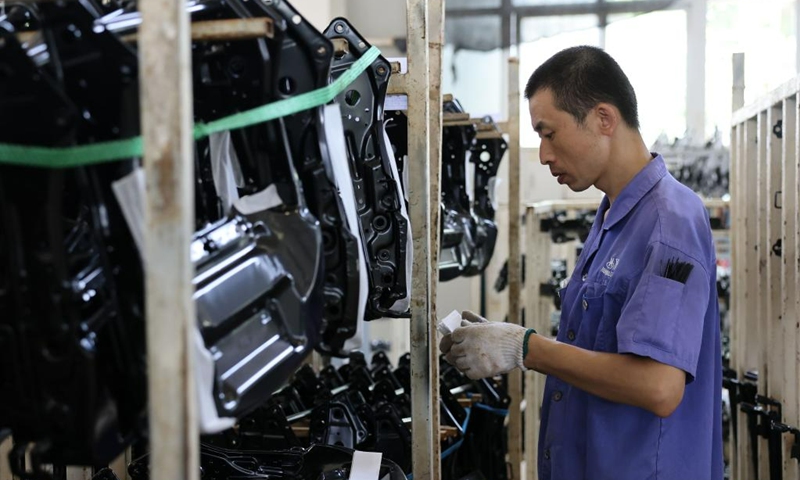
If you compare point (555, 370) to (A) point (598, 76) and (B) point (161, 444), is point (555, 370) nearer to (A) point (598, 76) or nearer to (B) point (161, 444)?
(A) point (598, 76)

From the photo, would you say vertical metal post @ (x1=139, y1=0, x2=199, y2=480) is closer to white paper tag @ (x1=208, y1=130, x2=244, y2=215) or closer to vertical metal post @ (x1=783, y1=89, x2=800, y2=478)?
white paper tag @ (x1=208, y1=130, x2=244, y2=215)

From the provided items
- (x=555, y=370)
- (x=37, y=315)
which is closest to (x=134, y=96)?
(x=37, y=315)

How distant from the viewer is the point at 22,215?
4.24 feet

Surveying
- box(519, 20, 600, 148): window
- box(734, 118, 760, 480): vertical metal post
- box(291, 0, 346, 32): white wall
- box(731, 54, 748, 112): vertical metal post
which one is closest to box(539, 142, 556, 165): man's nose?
box(734, 118, 760, 480): vertical metal post

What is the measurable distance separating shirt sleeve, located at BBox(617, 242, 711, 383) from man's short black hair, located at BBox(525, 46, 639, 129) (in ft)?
1.43

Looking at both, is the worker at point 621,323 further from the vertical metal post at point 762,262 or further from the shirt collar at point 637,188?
the vertical metal post at point 762,262

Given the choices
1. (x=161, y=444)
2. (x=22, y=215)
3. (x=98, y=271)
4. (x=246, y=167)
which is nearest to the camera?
(x=161, y=444)

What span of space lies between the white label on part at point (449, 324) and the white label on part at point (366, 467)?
0.49 m

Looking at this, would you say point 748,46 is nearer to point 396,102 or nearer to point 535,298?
point 535,298

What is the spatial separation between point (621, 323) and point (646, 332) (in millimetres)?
73

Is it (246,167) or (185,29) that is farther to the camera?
(246,167)

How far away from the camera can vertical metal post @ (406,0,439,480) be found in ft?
7.97

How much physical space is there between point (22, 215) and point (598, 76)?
5.18 feet

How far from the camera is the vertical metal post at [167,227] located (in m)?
1.07
